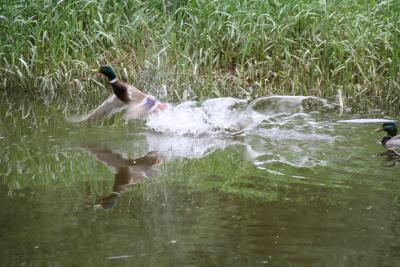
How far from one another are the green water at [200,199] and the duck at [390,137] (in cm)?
10

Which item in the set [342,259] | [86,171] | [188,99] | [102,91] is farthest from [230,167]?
[102,91]

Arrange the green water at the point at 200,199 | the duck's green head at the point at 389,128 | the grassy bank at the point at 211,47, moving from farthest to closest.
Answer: the grassy bank at the point at 211,47 < the duck's green head at the point at 389,128 < the green water at the point at 200,199

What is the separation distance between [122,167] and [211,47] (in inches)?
154

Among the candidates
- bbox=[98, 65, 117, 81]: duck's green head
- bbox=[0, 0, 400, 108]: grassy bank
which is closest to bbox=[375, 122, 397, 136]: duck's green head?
bbox=[0, 0, 400, 108]: grassy bank

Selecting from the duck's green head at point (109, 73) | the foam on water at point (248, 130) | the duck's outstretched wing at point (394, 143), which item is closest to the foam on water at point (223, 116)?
the foam on water at point (248, 130)

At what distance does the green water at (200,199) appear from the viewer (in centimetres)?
455

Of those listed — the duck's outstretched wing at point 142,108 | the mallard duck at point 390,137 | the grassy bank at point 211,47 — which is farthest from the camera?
the grassy bank at point 211,47

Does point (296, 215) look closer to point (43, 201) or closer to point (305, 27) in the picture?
point (43, 201)

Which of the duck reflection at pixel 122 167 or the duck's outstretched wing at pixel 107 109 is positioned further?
the duck's outstretched wing at pixel 107 109

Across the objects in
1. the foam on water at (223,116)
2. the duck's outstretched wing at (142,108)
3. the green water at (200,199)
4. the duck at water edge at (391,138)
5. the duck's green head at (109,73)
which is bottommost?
the green water at (200,199)

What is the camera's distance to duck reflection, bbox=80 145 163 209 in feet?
18.9

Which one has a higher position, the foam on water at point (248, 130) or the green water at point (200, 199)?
the foam on water at point (248, 130)

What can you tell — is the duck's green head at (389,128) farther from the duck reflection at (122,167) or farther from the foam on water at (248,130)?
the duck reflection at (122,167)

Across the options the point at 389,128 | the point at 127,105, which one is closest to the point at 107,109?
the point at 127,105
